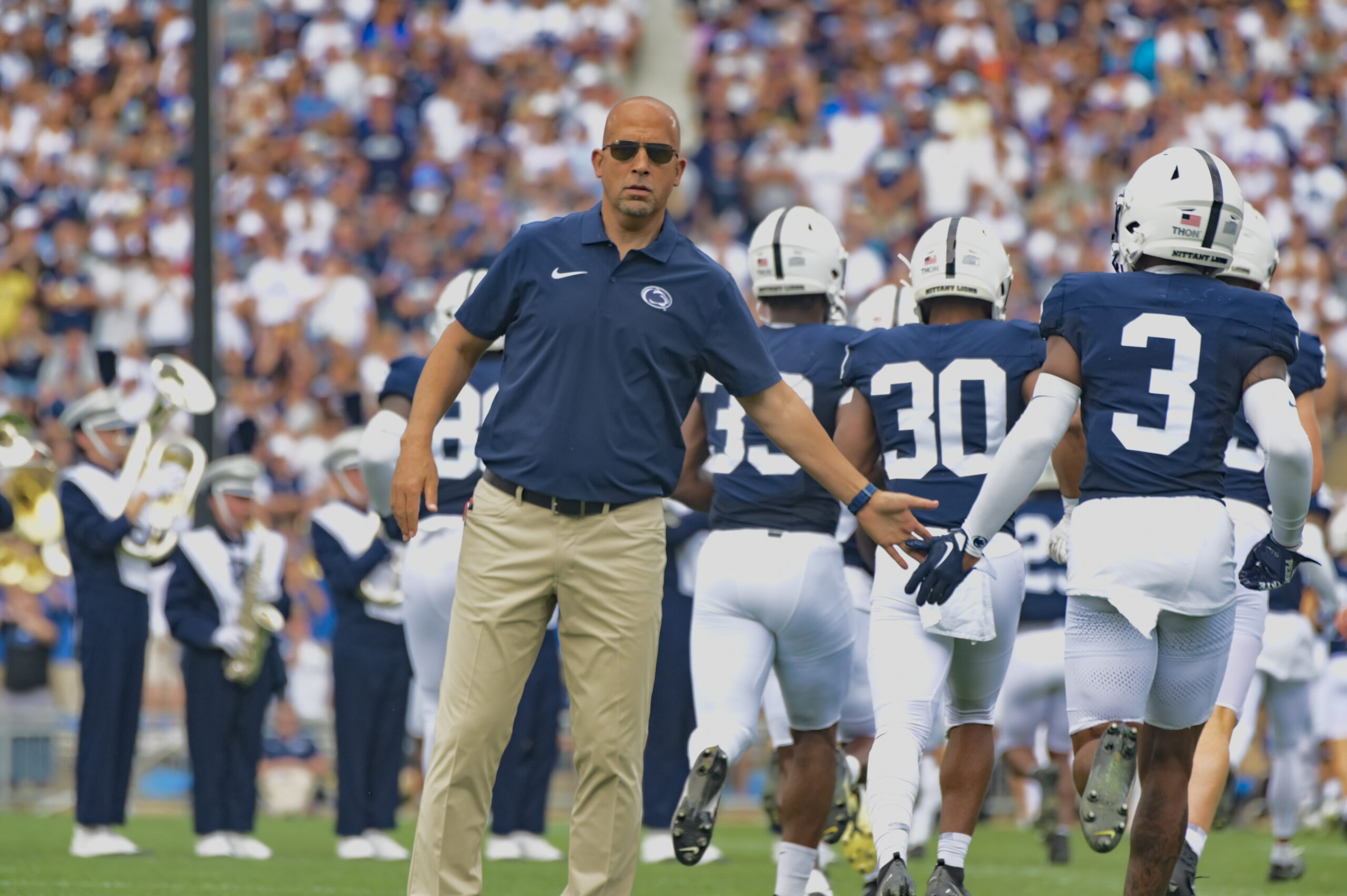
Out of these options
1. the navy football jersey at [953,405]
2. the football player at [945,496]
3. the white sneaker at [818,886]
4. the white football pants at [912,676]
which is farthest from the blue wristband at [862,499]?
the white sneaker at [818,886]

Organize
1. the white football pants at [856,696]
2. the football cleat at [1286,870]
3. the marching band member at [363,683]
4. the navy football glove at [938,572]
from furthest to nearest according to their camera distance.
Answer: the marching band member at [363,683]
the football cleat at [1286,870]
the white football pants at [856,696]
the navy football glove at [938,572]

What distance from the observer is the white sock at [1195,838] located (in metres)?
6.53

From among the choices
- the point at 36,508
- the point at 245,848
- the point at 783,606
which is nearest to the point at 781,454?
the point at 783,606

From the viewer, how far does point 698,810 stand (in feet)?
20.3

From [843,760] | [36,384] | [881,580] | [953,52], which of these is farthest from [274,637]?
[953,52]

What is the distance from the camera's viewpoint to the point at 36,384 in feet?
57.4

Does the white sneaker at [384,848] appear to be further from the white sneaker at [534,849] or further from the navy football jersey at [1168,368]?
the navy football jersey at [1168,368]

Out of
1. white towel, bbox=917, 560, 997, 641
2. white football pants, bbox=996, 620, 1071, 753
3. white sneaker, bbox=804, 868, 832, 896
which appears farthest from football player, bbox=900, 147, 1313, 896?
white football pants, bbox=996, 620, 1071, 753

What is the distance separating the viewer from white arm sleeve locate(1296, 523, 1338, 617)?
9.04 metres

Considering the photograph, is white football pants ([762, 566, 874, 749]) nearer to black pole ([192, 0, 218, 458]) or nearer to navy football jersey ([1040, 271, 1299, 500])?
navy football jersey ([1040, 271, 1299, 500])

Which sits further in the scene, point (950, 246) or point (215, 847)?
point (215, 847)

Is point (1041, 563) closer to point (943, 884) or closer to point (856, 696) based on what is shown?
point (856, 696)

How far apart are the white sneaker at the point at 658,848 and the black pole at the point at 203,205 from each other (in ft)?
10.9

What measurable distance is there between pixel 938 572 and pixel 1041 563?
4.70 metres
